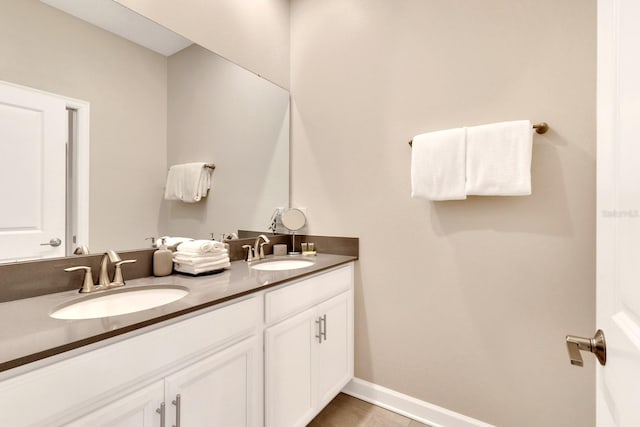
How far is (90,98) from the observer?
1.19m

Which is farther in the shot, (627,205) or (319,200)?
(319,200)

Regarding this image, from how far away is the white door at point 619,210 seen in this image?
1.47 feet

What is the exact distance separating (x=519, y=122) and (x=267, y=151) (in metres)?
1.47

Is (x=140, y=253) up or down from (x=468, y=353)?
up

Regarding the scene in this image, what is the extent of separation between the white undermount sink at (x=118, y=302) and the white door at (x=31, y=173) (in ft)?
0.81

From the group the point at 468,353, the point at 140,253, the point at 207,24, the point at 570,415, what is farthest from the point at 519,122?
the point at 140,253

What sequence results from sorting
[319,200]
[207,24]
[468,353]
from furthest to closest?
[319,200] < [207,24] < [468,353]

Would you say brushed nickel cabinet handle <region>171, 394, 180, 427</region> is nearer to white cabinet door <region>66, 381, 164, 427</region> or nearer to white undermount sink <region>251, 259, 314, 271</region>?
white cabinet door <region>66, 381, 164, 427</region>

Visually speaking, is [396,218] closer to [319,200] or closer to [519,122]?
[319,200]

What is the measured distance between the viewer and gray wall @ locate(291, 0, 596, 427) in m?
1.29

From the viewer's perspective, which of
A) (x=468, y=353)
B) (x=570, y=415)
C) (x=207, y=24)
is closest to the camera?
(x=570, y=415)

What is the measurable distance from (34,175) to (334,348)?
5.12 ft

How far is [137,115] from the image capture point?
4.39 feet

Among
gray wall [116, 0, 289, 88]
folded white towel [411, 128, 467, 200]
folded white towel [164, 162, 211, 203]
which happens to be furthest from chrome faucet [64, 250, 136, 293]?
folded white towel [411, 128, 467, 200]
